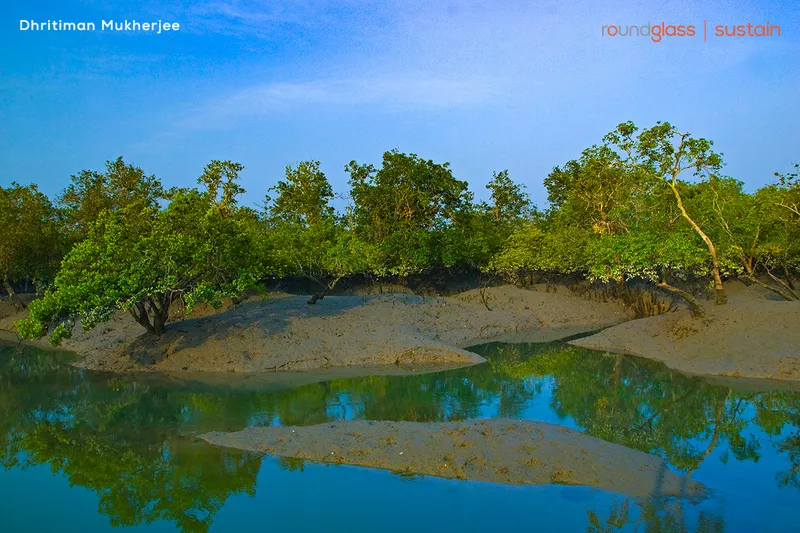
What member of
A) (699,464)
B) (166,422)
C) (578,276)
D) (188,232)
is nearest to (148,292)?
(188,232)

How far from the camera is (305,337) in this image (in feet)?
86.5

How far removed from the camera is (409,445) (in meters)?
13.7

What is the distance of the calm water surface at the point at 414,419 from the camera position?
1067 cm

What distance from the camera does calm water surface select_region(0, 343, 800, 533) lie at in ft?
35.0

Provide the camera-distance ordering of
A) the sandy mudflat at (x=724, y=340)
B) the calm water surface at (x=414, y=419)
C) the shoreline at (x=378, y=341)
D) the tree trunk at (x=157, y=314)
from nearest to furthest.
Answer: the calm water surface at (x=414, y=419) < the sandy mudflat at (x=724, y=340) < the shoreline at (x=378, y=341) < the tree trunk at (x=157, y=314)

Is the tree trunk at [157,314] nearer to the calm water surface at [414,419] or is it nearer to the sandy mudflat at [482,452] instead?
the calm water surface at [414,419]

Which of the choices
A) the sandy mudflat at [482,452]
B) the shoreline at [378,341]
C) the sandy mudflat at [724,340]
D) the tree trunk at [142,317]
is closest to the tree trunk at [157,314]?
the tree trunk at [142,317]

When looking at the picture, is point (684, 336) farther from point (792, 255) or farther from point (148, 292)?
point (148, 292)

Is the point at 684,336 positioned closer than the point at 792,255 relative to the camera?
Yes

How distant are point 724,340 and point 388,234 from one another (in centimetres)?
2642

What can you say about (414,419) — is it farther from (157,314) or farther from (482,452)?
(157,314)

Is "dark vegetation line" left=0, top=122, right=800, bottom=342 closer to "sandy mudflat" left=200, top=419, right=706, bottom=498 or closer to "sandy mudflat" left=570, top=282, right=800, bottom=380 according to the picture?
"sandy mudflat" left=570, top=282, right=800, bottom=380

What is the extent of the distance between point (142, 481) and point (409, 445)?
5627mm

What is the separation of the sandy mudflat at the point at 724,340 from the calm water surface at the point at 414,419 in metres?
1.34
